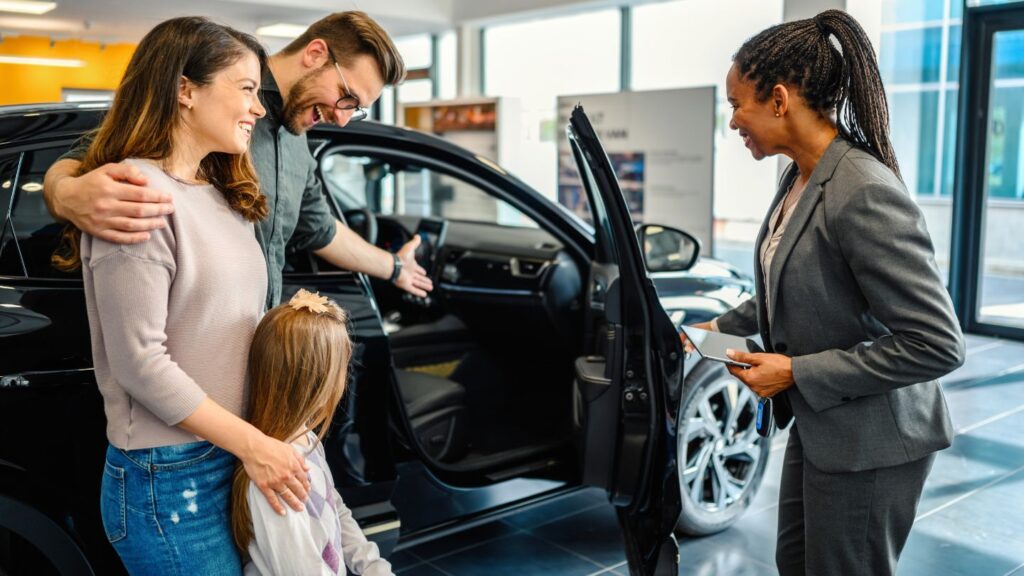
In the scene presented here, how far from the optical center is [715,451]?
3.13 metres

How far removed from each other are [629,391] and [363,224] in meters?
1.11

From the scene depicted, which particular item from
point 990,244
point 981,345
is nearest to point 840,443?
point 981,345

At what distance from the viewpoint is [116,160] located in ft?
5.01

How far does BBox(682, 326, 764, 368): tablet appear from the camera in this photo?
181 cm

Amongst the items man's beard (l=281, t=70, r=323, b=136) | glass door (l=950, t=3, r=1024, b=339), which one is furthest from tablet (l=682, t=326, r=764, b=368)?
glass door (l=950, t=3, r=1024, b=339)

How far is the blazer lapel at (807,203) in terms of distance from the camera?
5.43 feet

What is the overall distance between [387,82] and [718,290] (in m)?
1.57

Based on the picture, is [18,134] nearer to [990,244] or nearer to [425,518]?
[425,518]

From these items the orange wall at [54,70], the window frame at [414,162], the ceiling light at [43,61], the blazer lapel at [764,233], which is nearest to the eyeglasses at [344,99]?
the window frame at [414,162]

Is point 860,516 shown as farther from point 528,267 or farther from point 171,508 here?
point 528,267

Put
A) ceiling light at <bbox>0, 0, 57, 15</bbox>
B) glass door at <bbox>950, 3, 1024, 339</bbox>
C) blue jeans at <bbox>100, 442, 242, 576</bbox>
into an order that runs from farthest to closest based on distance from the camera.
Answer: ceiling light at <bbox>0, 0, 57, 15</bbox> → glass door at <bbox>950, 3, 1024, 339</bbox> → blue jeans at <bbox>100, 442, 242, 576</bbox>

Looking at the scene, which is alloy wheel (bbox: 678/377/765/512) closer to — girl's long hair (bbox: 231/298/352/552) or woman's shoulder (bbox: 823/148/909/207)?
woman's shoulder (bbox: 823/148/909/207)

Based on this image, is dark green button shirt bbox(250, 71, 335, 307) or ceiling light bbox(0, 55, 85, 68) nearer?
dark green button shirt bbox(250, 71, 335, 307)

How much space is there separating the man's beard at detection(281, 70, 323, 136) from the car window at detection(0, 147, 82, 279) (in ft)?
1.63
